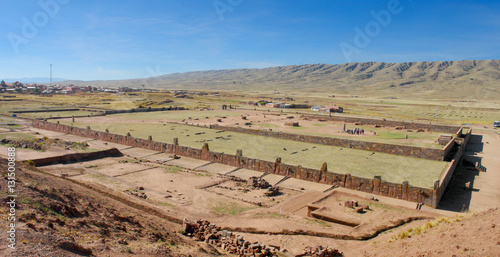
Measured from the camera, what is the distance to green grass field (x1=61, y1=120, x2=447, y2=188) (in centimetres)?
2588

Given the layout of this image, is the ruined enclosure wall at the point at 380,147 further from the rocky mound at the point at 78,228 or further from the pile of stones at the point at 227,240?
the rocky mound at the point at 78,228

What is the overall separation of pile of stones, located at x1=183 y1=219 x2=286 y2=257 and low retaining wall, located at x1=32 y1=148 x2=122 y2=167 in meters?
17.2

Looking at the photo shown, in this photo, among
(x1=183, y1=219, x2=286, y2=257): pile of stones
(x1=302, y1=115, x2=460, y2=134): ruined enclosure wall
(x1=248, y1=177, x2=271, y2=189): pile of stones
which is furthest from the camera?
(x1=302, y1=115, x2=460, y2=134): ruined enclosure wall

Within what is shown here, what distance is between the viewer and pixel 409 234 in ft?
40.1

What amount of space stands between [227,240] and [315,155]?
20.8m

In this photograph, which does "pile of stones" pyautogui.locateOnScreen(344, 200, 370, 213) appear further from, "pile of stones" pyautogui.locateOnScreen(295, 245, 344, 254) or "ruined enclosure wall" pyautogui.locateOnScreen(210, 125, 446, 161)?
"ruined enclosure wall" pyautogui.locateOnScreen(210, 125, 446, 161)

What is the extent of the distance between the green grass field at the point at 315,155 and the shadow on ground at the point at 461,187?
4.21 feet

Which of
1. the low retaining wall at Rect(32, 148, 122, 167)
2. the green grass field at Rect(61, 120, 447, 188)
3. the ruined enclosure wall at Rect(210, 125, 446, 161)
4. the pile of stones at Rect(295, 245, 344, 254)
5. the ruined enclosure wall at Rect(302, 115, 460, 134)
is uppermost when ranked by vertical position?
the ruined enclosure wall at Rect(302, 115, 460, 134)

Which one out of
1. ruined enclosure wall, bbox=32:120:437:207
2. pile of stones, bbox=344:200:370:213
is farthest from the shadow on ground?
pile of stones, bbox=344:200:370:213

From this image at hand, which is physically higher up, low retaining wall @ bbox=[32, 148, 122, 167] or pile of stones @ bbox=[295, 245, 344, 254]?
pile of stones @ bbox=[295, 245, 344, 254]

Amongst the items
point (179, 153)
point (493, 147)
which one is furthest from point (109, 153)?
point (493, 147)

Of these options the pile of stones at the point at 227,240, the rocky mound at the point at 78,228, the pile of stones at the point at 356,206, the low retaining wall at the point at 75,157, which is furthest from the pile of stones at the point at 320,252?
the low retaining wall at the point at 75,157

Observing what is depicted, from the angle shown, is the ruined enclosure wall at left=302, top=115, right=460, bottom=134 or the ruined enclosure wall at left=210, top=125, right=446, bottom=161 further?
the ruined enclosure wall at left=302, top=115, right=460, bottom=134

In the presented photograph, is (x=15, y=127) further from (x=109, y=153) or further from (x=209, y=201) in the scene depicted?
(x=209, y=201)
